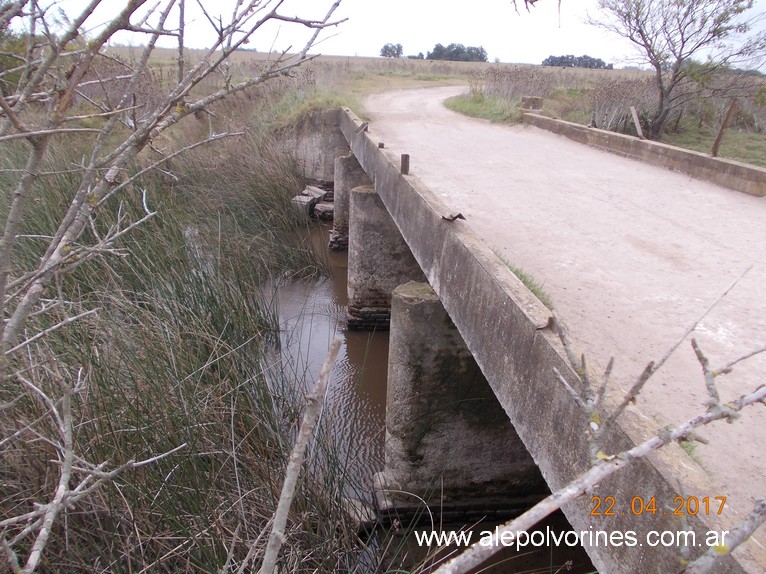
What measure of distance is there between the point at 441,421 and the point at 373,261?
11.4 ft

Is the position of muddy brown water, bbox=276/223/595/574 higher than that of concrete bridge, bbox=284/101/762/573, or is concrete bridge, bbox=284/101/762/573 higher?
concrete bridge, bbox=284/101/762/573

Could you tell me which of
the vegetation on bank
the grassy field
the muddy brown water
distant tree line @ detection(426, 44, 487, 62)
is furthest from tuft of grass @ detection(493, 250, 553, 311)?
distant tree line @ detection(426, 44, 487, 62)

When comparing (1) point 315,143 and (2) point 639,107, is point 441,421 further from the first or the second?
(2) point 639,107

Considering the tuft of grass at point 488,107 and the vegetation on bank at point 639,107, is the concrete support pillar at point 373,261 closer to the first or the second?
the tuft of grass at point 488,107

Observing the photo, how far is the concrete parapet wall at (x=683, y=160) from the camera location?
579 centimetres

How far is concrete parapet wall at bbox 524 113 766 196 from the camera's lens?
579 cm

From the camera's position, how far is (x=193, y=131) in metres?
13.3

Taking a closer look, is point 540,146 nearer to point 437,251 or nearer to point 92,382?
point 437,251

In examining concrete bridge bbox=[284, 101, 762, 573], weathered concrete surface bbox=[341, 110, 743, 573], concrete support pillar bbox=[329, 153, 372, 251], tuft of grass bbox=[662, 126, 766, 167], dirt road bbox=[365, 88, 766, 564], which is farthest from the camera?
tuft of grass bbox=[662, 126, 766, 167]

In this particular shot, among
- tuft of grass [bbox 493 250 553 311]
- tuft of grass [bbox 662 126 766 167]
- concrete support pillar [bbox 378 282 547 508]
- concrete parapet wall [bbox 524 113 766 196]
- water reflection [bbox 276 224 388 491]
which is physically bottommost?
water reflection [bbox 276 224 388 491]

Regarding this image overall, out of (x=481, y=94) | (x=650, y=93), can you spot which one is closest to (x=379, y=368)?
(x=481, y=94)

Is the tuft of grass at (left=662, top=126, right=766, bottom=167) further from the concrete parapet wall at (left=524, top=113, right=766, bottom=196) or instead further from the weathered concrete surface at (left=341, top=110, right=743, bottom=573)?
the weathered concrete surface at (left=341, top=110, right=743, bottom=573)

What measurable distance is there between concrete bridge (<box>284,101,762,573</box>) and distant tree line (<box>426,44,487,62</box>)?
47.2m

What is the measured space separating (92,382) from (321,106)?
10672 millimetres
